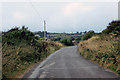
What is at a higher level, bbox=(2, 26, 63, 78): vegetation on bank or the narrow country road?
bbox=(2, 26, 63, 78): vegetation on bank

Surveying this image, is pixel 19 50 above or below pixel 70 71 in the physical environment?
above

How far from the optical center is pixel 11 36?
70.9 feet

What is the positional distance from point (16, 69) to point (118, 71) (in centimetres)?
638

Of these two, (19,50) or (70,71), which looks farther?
(19,50)

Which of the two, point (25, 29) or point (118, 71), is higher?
point (25, 29)

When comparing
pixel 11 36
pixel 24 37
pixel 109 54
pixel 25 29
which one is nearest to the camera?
pixel 109 54

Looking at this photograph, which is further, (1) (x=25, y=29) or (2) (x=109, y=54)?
(1) (x=25, y=29)

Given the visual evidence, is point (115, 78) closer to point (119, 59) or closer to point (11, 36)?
point (119, 59)

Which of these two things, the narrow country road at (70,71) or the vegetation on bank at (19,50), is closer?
the narrow country road at (70,71)

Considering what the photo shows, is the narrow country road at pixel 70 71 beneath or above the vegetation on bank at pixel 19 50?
beneath

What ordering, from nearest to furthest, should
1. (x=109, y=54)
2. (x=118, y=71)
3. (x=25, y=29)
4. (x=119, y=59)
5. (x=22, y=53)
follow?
(x=118, y=71), (x=119, y=59), (x=109, y=54), (x=22, y=53), (x=25, y=29)

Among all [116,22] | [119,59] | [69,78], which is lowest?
[69,78]

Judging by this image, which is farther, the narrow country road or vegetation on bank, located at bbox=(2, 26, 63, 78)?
vegetation on bank, located at bbox=(2, 26, 63, 78)

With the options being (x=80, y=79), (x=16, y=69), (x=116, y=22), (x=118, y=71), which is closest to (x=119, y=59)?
(x=118, y=71)
